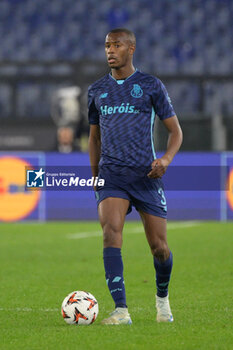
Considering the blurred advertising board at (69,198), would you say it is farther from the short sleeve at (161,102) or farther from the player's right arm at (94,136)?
the short sleeve at (161,102)

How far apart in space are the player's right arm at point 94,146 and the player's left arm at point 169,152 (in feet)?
1.60

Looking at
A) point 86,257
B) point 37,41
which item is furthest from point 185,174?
point 37,41

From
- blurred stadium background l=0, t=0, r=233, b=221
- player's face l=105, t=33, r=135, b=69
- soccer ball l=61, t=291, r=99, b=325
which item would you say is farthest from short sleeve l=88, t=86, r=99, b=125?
blurred stadium background l=0, t=0, r=233, b=221

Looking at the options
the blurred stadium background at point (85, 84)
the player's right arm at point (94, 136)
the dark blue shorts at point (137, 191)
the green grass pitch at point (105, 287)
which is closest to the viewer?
the green grass pitch at point (105, 287)

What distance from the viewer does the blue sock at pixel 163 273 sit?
5.26 metres

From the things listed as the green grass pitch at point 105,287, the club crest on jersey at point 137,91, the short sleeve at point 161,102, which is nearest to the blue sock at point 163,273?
the green grass pitch at point 105,287

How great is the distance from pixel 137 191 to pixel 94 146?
20.2 inches

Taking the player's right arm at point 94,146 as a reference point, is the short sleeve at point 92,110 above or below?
above

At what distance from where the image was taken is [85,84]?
643 inches

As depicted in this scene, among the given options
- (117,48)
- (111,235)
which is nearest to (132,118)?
(117,48)

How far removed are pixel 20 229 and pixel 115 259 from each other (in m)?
9.26

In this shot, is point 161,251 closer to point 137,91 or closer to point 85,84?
point 137,91

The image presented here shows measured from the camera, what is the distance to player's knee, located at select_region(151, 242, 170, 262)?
5133 mm

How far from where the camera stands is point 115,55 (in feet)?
16.9
